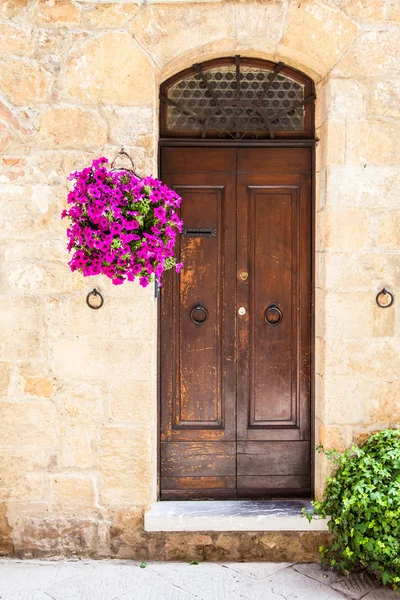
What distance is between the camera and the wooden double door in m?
3.60

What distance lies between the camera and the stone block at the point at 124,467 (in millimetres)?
3404

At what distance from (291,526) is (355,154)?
2.16m

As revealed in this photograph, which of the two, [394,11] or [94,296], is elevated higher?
[394,11]

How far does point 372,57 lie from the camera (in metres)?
3.34

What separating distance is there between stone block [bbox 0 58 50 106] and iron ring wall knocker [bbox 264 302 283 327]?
1787mm

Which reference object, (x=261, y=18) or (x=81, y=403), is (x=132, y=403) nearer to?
(x=81, y=403)

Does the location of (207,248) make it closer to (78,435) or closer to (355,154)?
(355,154)

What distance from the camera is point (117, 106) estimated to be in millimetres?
3342

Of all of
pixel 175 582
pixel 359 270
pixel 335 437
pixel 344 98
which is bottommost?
pixel 175 582

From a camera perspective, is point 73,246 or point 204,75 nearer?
point 73,246

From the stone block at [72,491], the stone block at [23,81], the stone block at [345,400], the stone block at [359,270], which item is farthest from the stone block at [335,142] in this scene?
the stone block at [72,491]

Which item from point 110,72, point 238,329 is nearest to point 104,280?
point 238,329

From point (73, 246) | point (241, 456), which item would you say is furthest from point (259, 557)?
point (73, 246)

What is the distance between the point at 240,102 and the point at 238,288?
113 cm
